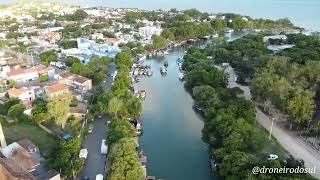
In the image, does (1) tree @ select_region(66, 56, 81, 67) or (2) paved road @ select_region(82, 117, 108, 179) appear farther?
(1) tree @ select_region(66, 56, 81, 67)

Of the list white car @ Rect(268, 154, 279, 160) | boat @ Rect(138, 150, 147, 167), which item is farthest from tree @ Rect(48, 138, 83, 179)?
white car @ Rect(268, 154, 279, 160)

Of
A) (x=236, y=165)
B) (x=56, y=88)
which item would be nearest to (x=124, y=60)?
(x=56, y=88)

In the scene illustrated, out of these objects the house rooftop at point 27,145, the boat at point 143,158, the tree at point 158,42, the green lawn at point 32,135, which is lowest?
the boat at point 143,158

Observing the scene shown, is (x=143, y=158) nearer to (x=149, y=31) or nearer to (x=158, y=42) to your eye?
(x=158, y=42)

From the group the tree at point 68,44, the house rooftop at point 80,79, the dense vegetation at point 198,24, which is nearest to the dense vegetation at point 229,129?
the house rooftop at point 80,79

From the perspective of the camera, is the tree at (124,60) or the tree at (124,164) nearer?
the tree at (124,164)

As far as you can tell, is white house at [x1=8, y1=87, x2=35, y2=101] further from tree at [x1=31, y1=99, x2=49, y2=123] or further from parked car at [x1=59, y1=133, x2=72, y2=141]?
parked car at [x1=59, y1=133, x2=72, y2=141]

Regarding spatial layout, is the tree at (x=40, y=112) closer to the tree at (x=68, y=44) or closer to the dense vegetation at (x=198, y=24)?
the tree at (x=68, y=44)
